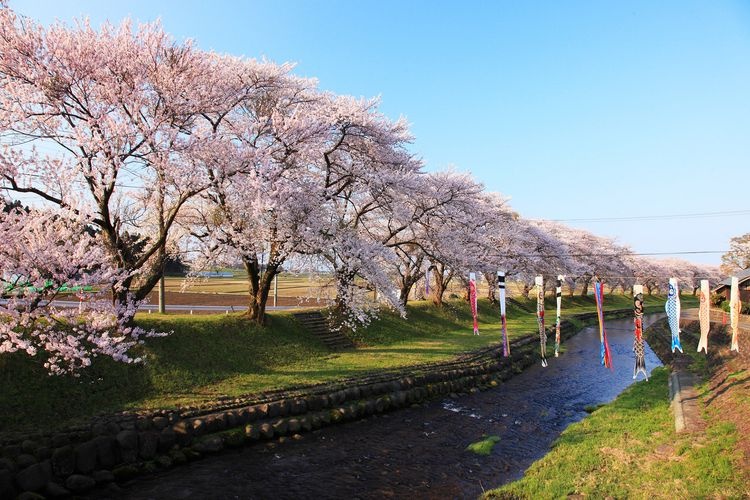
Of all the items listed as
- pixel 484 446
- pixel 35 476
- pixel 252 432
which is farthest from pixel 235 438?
pixel 484 446

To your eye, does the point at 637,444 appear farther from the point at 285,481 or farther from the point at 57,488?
the point at 57,488

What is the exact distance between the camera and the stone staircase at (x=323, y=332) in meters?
26.0

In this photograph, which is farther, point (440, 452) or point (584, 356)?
point (584, 356)

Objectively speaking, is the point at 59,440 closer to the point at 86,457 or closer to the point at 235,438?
the point at 86,457

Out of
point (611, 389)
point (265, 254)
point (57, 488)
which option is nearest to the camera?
point (57, 488)

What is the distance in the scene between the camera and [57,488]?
398 inches

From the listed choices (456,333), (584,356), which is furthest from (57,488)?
(584,356)

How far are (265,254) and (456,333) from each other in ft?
55.0

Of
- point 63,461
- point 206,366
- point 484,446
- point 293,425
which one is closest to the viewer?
point 63,461

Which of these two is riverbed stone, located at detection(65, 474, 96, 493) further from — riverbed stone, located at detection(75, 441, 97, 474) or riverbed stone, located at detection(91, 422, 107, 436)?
riverbed stone, located at detection(91, 422, 107, 436)

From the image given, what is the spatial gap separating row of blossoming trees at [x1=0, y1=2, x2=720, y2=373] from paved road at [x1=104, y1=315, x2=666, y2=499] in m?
4.45

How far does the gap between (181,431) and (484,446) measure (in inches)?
350

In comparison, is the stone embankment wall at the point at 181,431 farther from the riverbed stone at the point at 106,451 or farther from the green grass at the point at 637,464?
the green grass at the point at 637,464

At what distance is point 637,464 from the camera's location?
11.4m
